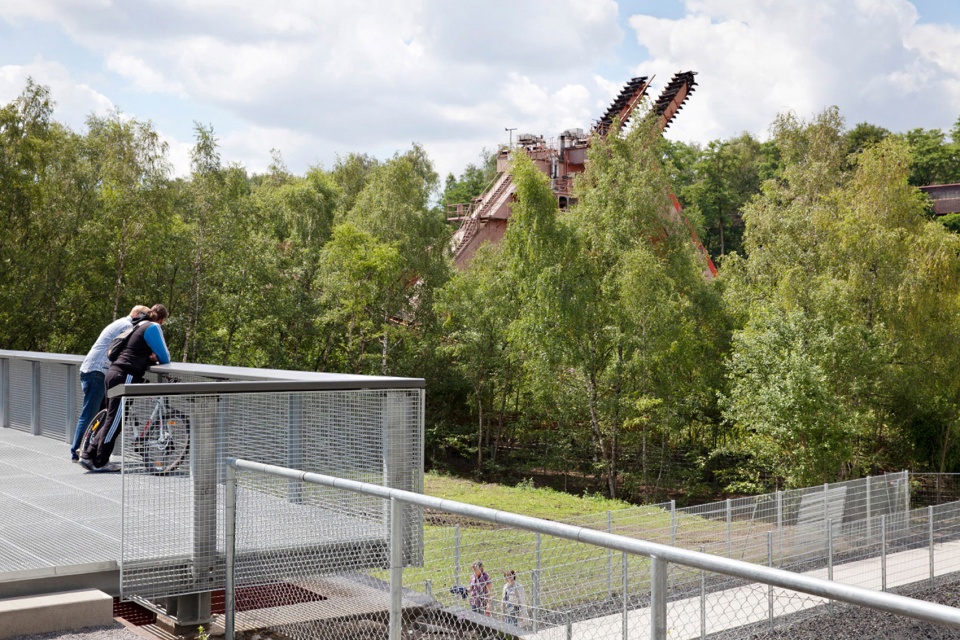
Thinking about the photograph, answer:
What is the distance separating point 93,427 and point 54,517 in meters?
2.17

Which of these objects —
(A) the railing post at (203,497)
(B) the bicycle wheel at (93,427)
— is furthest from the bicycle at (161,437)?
(B) the bicycle wheel at (93,427)

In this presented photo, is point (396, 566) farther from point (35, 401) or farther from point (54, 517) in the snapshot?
point (35, 401)

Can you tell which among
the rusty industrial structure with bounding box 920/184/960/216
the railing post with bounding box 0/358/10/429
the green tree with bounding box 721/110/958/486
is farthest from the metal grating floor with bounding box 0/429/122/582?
the rusty industrial structure with bounding box 920/184/960/216

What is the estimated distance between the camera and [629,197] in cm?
3169

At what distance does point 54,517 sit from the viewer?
287 inches

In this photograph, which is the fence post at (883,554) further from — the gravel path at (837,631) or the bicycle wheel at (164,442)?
the bicycle wheel at (164,442)

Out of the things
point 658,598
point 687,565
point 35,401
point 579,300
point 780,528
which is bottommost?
point 780,528

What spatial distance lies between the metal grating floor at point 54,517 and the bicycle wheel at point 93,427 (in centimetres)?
28

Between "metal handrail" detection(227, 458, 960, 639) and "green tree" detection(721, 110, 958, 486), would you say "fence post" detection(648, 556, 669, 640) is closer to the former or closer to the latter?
"metal handrail" detection(227, 458, 960, 639)

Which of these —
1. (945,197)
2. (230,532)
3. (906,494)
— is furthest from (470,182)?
(230,532)

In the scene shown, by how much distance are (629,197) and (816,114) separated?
7.81m

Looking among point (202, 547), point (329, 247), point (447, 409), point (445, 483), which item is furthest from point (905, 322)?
point (202, 547)

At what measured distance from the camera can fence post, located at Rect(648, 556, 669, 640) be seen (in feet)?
10.6

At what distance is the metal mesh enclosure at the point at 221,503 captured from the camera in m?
5.75
